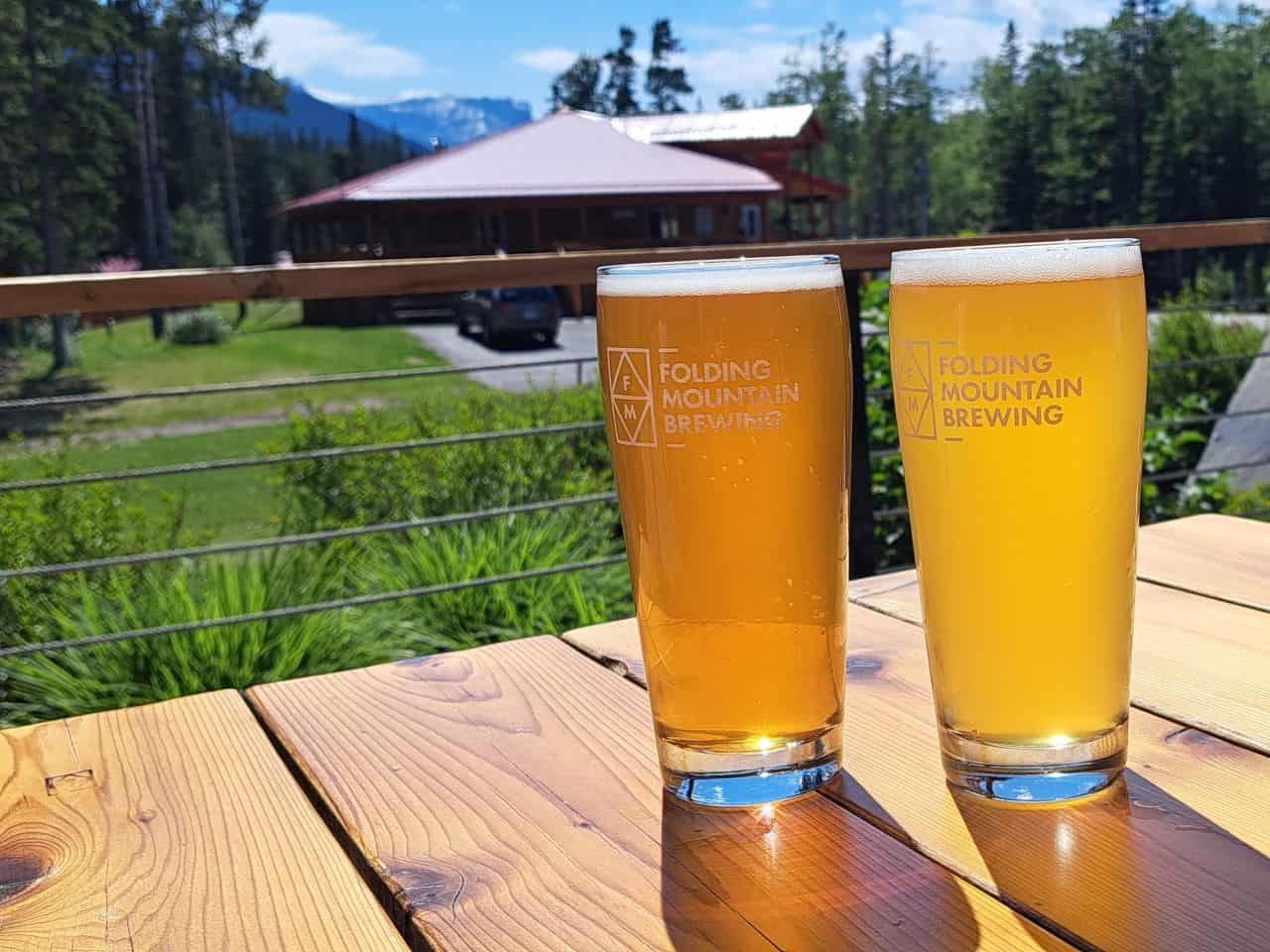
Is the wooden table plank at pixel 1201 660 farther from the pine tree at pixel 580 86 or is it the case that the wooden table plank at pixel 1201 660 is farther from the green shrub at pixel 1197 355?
the pine tree at pixel 580 86

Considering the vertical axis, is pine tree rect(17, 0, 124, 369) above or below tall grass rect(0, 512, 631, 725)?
above

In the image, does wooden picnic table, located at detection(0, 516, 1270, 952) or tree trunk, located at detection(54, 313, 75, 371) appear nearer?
wooden picnic table, located at detection(0, 516, 1270, 952)

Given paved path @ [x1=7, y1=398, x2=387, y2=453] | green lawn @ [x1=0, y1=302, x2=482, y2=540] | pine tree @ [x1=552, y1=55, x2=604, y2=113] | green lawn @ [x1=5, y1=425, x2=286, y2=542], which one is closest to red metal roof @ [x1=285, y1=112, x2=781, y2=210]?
green lawn @ [x1=0, y1=302, x2=482, y2=540]

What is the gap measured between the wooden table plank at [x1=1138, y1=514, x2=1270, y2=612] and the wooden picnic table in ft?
0.29

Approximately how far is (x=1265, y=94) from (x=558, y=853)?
4393cm

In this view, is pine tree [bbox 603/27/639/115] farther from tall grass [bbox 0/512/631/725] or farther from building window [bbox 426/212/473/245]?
tall grass [bbox 0/512/631/725]

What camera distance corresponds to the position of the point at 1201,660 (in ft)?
2.54

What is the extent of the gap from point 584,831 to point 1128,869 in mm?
238

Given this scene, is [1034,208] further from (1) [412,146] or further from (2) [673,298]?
(2) [673,298]

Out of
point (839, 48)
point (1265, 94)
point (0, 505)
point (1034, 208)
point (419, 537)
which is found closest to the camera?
point (419, 537)

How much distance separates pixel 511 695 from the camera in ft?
2.66

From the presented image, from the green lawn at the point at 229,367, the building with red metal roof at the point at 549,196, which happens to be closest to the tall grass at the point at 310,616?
the green lawn at the point at 229,367

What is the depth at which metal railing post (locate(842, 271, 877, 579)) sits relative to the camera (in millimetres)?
2328

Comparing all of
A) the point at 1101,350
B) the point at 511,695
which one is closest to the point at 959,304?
the point at 1101,350
